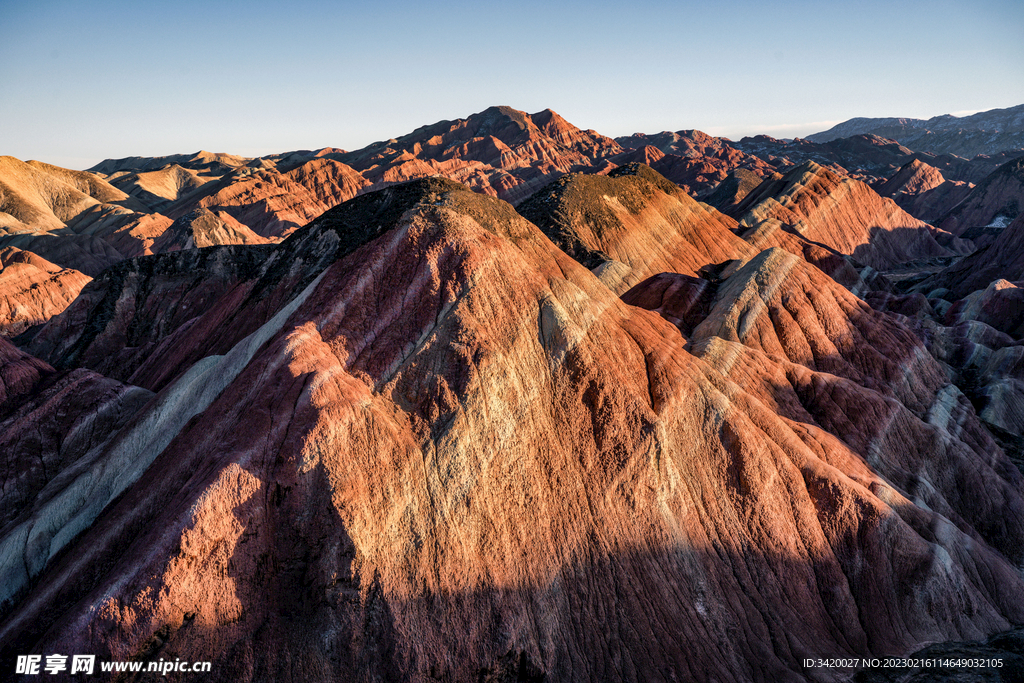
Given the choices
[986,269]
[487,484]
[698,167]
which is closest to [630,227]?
[487,484]

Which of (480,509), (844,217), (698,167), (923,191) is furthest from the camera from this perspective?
(698,167)

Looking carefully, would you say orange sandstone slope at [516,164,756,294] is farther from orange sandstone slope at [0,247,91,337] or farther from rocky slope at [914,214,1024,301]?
orange sandstone slope at [0,247,91,337]

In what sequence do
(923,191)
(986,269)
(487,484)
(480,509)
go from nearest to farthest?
(480,509) < (487,484) < (986,269) < (923,191)

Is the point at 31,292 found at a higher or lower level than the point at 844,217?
lower

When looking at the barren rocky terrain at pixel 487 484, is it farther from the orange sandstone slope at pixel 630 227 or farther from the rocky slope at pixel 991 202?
the rocky slope at pixel 991 202

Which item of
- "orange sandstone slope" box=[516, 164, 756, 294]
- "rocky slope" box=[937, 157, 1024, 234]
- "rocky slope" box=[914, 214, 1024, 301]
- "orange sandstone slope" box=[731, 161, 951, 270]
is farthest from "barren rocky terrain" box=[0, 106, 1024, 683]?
"rocky slope" box=[937, 157, 1024, 234]

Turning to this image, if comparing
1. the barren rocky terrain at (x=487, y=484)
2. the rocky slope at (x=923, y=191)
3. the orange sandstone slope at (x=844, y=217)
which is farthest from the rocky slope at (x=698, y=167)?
the barren rocky terrain at (x=487, y=484)

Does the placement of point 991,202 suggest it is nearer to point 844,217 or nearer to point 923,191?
point 923,191
